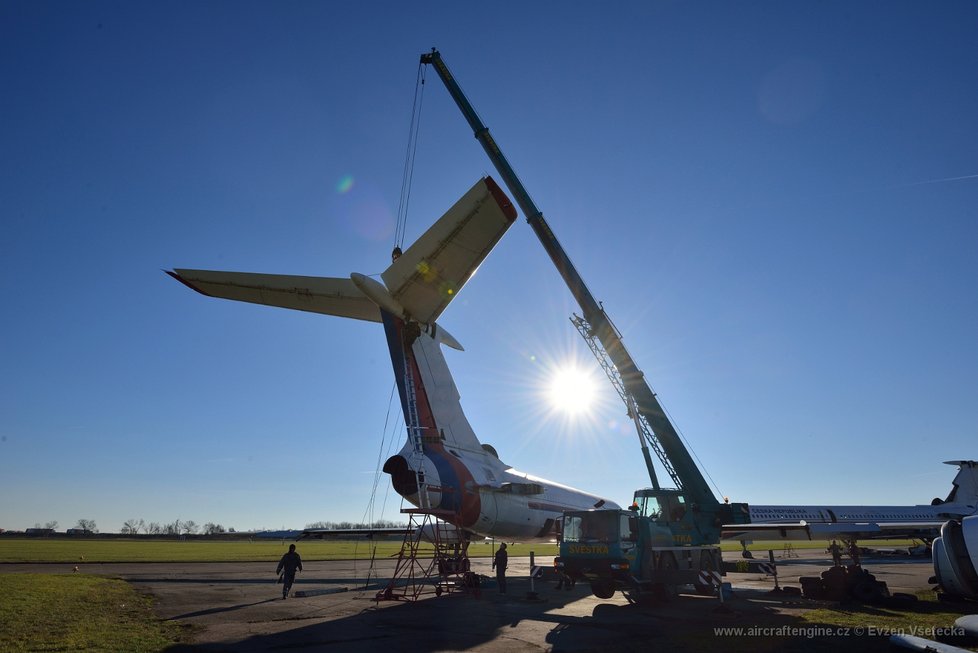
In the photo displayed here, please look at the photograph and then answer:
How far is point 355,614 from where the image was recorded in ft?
39.8

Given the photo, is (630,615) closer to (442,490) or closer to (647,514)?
(647,514)

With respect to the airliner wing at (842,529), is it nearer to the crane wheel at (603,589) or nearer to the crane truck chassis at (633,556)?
the crane truck chassis at (633,556)

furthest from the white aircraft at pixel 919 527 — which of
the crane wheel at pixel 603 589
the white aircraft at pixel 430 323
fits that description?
the white aircraft at pixel 430 323

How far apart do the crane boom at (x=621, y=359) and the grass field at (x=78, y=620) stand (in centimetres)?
1378

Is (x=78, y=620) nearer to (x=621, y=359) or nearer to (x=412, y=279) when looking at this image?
(x=412, y=279)

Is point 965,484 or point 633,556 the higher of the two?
point 965,484

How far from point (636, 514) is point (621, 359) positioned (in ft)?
17.0

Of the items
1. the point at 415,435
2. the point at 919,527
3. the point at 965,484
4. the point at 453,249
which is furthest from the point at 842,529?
the point at 965,484

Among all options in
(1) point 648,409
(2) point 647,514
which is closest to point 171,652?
(2) point 647,514

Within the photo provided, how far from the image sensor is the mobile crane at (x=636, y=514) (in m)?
14.5

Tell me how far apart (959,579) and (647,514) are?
24.4 ft

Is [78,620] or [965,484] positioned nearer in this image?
[78,620]

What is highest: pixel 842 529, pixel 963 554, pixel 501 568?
pixel 842 529

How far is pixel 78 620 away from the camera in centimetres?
1012
